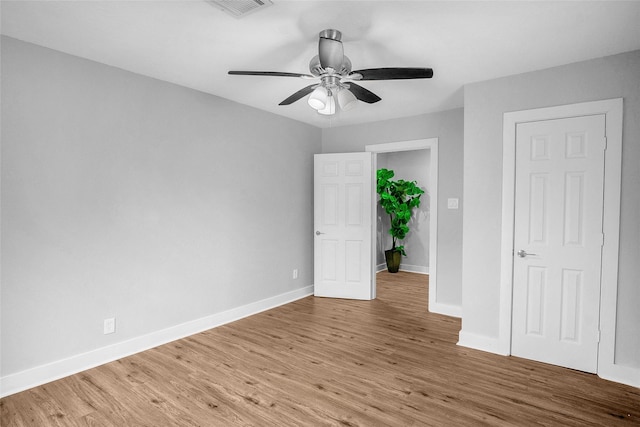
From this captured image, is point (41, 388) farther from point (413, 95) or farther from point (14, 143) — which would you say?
point (413, 95)

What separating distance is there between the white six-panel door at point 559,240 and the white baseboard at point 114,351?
2.87m

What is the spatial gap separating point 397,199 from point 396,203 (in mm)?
98

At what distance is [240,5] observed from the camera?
201cm

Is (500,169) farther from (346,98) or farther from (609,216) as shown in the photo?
(346,98)

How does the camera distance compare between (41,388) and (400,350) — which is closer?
(41,388)

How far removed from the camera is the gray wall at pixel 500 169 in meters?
2.59

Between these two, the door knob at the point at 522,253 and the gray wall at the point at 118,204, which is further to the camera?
the door knob at the point at 522,253

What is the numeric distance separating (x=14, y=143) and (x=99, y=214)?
740 mm

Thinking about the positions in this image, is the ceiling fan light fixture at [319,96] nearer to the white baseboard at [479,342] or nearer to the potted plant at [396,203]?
the white baseboard at [479,342]

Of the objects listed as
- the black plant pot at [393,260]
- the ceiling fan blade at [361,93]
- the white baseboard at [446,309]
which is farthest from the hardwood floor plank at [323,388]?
the black plant pot at [393,260]

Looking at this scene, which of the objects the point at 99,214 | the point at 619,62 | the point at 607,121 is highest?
the point at 619,62

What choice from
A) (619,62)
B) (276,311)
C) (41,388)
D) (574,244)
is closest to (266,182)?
(276,311)

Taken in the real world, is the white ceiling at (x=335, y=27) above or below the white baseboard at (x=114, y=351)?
above

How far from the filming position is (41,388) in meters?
2.49
